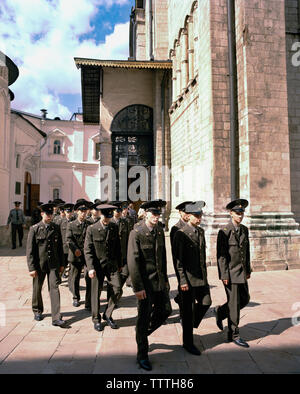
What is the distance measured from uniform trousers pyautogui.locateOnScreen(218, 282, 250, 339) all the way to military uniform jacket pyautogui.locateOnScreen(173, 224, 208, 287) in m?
0.44

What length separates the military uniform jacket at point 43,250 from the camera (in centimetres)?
487

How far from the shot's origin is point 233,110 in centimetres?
911

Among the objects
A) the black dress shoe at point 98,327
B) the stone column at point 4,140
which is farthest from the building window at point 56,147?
the black dress shoe at point 98,327

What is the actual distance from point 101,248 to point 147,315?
1.63 metres

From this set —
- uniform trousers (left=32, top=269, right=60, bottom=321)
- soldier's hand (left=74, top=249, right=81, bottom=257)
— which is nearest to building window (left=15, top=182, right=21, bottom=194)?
soldier's hand (left=74, top=249, right=81, bottom=257)

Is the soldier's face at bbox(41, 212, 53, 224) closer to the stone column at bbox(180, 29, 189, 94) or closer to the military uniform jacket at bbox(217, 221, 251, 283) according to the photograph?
the military uniform jacket at bbox(217, 221, 251, 283)

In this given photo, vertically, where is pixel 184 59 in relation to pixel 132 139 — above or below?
above

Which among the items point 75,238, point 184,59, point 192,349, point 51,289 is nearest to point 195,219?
point 192,349

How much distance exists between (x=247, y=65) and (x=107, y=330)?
7801mm

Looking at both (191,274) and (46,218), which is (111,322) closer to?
(191,274)

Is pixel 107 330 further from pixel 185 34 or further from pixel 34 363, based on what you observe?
pixel 185 34

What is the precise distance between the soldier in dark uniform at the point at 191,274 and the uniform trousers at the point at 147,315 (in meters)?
0.26

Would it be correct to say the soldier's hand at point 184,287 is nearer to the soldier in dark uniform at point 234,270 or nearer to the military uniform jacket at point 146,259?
the military uniform jacket at point 146,259

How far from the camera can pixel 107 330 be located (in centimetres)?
445
